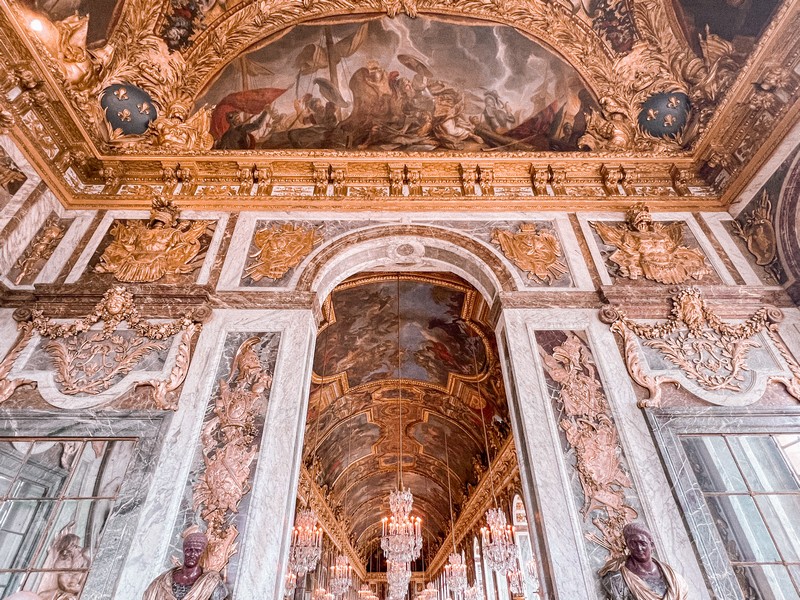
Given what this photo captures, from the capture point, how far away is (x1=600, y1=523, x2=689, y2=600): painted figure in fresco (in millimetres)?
3916

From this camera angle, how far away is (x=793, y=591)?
172 inches

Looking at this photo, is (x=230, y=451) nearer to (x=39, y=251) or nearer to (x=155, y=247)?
(x=155, y=247)

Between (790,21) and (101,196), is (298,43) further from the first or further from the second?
(790,21)

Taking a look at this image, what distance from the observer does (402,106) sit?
332 inches

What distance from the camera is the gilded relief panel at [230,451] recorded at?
4582 millimetres

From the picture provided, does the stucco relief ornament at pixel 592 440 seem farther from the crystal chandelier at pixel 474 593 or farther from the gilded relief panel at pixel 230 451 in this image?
the crystal chandelier at pixel 474 593

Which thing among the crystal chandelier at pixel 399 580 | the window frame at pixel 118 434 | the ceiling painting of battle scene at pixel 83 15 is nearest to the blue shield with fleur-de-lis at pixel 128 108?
the ceiling painting of battle scene at pixel 83 15

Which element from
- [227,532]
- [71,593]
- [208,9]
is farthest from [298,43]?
[71,593]

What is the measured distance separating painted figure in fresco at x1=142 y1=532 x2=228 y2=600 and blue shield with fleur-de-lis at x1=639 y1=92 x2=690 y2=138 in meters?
8.85

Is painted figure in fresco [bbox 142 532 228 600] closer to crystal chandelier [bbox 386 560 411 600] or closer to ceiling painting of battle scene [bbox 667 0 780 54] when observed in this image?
ceiling painting of battle scene [bbox 667 0 780 54]

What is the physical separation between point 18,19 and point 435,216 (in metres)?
5.88

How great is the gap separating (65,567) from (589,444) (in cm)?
547

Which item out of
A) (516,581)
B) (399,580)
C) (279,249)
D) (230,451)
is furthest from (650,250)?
(399,580)

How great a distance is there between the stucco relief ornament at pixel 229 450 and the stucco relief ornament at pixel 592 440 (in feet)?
11.6
